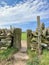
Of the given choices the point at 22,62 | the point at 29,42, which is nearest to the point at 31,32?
the point at 29,42

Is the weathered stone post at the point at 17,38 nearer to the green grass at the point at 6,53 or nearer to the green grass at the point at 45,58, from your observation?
the green grass at the point at 6,53

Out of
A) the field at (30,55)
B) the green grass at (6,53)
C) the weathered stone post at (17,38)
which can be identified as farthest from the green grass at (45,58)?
the weathered stone post at (17,38)

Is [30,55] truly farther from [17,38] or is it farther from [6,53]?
[17,38]

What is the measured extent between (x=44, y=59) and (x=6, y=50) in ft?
8.43

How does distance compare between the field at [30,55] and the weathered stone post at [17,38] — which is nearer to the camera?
the field at [30,55]

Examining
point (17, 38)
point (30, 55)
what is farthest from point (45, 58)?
point (17, 38)

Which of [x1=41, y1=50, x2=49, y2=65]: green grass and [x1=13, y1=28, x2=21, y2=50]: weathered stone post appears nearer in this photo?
[x1=41, y1=50, x2=49, y2=65]: green grass

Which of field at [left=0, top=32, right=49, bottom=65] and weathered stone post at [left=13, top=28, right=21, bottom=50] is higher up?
weathered stone post at [left=13, top=28, right=21, bottom=50]

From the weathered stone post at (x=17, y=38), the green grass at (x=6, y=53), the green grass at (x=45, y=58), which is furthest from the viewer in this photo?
the weathered stone post at (x=17, y=38)

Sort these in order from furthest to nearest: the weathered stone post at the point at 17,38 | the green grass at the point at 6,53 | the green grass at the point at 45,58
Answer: the weathered stone post at the point at 17,38, the green grass at the point at 6,53, the green grass at the point at 45,58

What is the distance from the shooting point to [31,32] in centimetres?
947

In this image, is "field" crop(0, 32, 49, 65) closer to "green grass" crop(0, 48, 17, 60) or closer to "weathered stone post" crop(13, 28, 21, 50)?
"green grass" crop(0, 48, 17, 60)

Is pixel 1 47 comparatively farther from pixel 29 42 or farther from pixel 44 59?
pixel 44 59

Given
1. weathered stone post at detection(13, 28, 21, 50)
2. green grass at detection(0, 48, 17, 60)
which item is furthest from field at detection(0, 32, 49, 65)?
weathered stone post at detection(13, 28, 21, 50)
